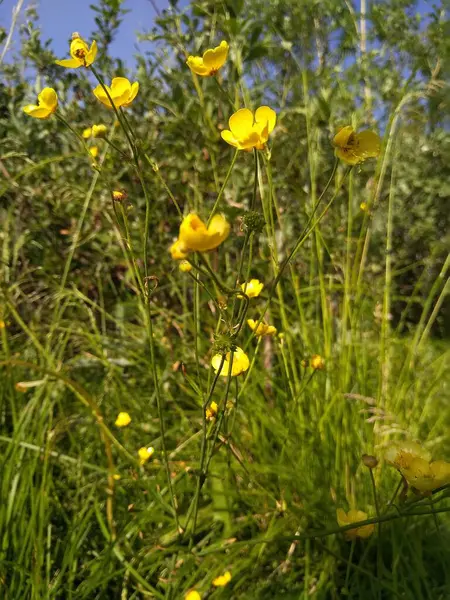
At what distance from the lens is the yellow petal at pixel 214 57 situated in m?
0.64

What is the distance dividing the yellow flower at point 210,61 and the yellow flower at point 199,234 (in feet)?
0.99

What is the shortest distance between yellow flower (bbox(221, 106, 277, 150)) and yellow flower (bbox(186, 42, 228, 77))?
0.11m

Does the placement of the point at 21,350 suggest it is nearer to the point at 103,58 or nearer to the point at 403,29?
the point at 103,58

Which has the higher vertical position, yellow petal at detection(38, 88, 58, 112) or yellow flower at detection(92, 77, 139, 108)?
yellow flower at detection(92, 77, 139, 108)

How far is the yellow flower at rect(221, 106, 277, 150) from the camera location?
57cm

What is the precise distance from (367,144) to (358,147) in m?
0.01

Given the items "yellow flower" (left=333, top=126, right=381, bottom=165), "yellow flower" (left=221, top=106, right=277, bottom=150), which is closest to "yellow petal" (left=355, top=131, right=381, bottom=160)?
"yellow flower" (left=333, top=126, right=381, bottom=165)

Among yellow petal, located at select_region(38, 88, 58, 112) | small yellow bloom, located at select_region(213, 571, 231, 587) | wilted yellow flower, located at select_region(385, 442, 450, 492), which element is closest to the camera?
wilted yellow flower, located at select_region(385, 442, 450, 492)

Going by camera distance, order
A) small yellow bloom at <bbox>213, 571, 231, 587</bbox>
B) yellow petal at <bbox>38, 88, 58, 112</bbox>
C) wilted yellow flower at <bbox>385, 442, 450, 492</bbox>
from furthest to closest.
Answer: small yellow bloom at <bbox>213, 571, 231, 587</bbox> < yellow petal at <bbox>38, 88, 58, 112</bbox> < wilted yellow flower at <bbox>385, 442, 450, 492</bbox>

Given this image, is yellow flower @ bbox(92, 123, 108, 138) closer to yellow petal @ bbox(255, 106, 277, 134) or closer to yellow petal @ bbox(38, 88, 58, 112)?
yellow petal @ bbox(38, 88, 58, 112)

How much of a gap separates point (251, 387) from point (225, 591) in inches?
17.6

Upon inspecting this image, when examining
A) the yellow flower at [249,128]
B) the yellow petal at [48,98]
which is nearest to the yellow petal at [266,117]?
the yellow flower at [249,128]

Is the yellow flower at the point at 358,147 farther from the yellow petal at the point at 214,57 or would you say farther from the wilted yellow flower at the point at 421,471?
the wilted yellow flower at the point at 421,471

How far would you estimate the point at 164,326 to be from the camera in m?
1.54
